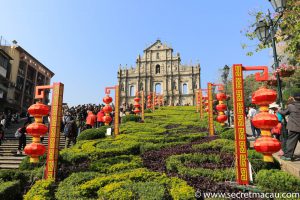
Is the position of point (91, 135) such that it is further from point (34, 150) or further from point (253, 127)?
point (253, 127)

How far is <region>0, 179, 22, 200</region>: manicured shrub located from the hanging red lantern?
483cm

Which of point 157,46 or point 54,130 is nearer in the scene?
point 54,130

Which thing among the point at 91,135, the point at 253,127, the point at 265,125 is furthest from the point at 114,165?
the point at 253,127

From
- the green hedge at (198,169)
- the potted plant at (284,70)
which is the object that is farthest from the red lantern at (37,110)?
the potted plant at (284,70)

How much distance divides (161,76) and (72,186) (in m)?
53.3

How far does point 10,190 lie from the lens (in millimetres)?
4883

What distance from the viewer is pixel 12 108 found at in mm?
32938

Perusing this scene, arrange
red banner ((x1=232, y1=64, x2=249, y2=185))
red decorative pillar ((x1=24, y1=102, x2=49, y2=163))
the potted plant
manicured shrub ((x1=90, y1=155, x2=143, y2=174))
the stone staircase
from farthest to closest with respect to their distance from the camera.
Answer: the stone staircase → the potted plant → manicured shrub ((x1=90, y1=155, x2=143, y2=174)) → red decorative pillar ((x1=24, y1=102, x2=49, y2=163)) → red banner ((x1=232, y1=64, x2=249, y2=185))

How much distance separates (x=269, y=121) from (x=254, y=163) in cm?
133

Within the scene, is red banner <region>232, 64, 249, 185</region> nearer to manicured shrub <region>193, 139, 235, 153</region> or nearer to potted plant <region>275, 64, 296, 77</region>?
potted plant <region>275, 64, 296, 77</region>

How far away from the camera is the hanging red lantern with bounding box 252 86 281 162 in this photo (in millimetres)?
4734

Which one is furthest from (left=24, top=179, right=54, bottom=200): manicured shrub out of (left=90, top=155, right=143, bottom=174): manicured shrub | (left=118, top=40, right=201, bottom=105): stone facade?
(left=118, top=40, right=201, bottom=105): stone facade

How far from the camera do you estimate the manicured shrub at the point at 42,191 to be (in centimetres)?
467

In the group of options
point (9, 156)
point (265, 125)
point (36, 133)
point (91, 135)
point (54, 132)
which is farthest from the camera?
point (91, 135)
